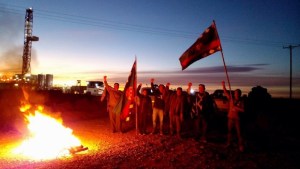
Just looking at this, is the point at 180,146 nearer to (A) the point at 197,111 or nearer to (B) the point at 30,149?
(A) the point at 197,111

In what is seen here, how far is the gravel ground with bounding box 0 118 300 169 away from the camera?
7.79 m

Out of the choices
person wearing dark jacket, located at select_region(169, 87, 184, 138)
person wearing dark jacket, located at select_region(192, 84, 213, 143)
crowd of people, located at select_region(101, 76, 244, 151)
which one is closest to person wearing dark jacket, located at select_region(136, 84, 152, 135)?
crowd of people, located at select_region(101, 76, 244, 151)

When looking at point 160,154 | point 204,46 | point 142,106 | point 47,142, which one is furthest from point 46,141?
point 204,46

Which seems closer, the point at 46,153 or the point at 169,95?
the point at 46,153

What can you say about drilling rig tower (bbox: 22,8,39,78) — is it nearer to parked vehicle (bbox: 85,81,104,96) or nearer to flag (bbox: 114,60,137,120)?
A: parked vehicle (bbox: 85,81,104,96)

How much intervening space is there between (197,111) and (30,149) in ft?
19.3

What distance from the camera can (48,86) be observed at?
53.6 metres

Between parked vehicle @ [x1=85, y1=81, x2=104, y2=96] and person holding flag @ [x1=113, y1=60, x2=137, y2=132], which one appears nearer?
person holding flag @ [x1=113, y1=60, x2=137, y2=132]

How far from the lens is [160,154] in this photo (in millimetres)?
8812

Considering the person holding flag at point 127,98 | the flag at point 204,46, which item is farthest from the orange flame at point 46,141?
the flag at point 204,46

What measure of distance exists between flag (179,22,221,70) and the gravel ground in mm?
3050

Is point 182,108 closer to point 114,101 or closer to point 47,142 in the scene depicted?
point 114,101

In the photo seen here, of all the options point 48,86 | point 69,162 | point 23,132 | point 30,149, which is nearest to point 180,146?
point 69,162

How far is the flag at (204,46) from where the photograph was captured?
31.8 ft
